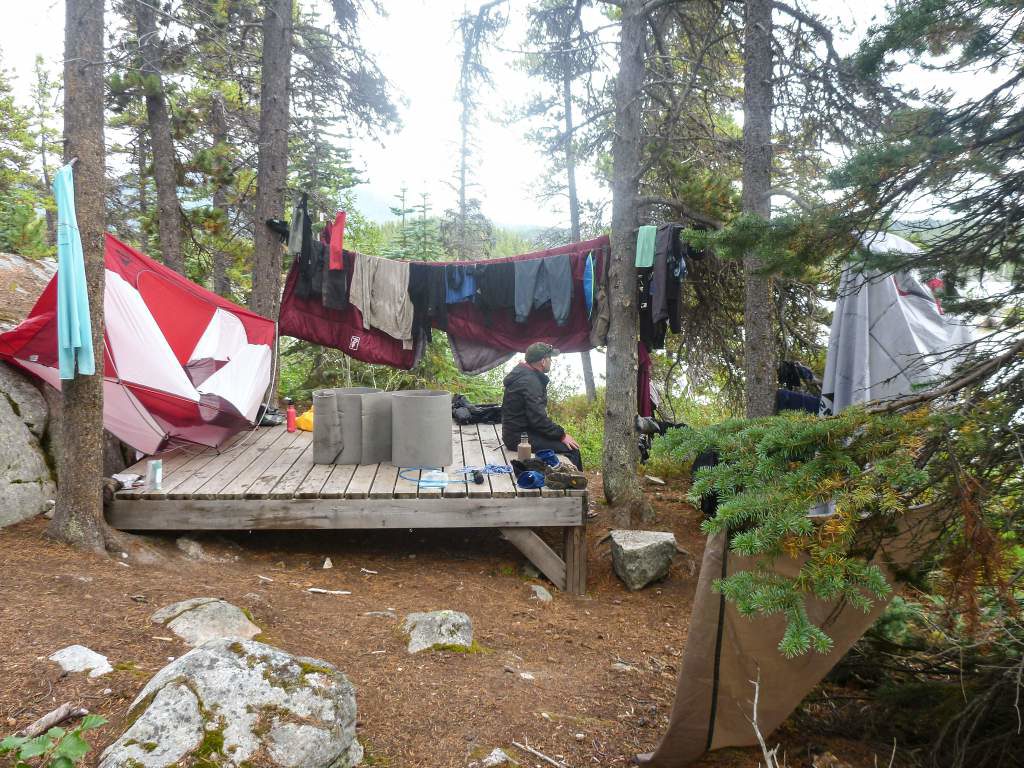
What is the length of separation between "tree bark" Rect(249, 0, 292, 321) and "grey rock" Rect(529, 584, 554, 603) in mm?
4199

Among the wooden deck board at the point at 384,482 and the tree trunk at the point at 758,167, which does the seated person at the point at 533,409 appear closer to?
the wooden deck board at the point at 384,482

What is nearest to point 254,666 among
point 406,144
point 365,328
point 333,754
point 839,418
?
point 333,754

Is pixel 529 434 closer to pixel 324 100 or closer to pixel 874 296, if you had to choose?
pixel 874 296

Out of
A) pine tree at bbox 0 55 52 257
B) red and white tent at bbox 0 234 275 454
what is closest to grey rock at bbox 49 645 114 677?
red and white tent at bbox 0 234 275 454

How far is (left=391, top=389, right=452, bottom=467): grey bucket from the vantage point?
4.51 meters

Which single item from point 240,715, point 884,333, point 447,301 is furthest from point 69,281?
point 884,333

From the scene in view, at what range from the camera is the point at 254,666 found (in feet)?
6.26

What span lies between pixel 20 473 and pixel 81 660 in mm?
2343

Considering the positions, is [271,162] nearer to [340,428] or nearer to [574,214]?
[340,428]

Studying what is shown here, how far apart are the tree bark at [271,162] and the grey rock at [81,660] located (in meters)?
4.91

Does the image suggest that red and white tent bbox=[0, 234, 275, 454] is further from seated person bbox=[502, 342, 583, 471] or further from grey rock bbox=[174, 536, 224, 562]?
seated person bbox=[502, 342, 583, 471]

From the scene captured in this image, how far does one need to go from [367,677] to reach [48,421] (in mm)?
3176

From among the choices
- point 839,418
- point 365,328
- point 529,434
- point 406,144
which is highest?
point 406,144

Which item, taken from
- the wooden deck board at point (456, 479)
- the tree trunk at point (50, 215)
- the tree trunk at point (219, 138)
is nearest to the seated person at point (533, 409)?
the wooden deck board at point (456, 479)
